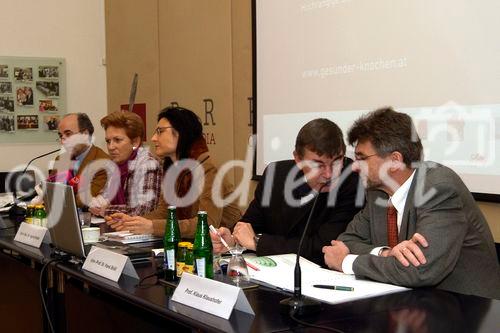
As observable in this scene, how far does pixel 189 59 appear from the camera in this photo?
4.49m

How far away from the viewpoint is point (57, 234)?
2.34m

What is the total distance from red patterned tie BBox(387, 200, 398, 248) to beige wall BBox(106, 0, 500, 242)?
1880 millimetres

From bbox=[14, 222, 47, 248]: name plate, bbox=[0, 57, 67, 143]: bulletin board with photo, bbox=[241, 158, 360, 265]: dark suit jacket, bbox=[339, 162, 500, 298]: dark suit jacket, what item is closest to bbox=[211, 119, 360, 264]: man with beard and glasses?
bbox=[241, 158, 360, 265]: dark suit jacket

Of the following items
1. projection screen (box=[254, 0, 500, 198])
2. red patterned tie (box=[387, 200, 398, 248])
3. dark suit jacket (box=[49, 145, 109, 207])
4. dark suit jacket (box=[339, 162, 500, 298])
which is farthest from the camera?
dark suit jacket (box=[49, 145, 109, 207])

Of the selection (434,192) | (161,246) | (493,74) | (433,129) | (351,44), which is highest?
(351,44)

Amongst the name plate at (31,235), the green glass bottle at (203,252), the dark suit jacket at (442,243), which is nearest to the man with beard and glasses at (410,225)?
the dark suit jacket at (442,243)

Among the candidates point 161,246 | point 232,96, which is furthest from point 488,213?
point 232,96

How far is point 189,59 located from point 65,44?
1457 mm

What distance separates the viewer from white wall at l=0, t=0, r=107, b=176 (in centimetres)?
510

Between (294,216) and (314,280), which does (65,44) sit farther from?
(314,280)

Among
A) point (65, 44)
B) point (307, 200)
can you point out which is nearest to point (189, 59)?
point (65, 44)

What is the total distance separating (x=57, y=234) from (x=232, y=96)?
198cm

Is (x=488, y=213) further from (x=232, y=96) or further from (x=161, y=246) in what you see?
(x=232, y=96)

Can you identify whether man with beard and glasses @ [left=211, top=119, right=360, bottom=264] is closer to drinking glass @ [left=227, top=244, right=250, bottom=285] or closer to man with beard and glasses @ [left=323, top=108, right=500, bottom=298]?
man with beard and glasses @ [left=323, top=108, right=500, bottom=298]
